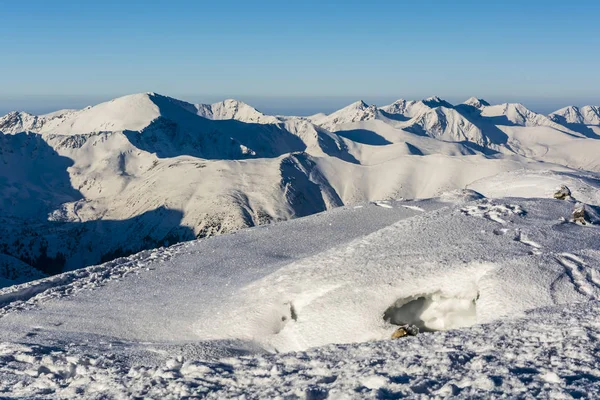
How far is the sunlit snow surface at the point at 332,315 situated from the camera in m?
15.2

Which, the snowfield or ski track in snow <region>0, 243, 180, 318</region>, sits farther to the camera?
ski track in snow <region>0, 243, 180, 318</region>

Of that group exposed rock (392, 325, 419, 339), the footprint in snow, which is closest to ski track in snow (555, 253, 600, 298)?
the footprint in snow

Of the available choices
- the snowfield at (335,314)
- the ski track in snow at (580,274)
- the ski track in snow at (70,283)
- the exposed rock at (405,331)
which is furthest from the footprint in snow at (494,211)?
the ski track in snow at (70,283)

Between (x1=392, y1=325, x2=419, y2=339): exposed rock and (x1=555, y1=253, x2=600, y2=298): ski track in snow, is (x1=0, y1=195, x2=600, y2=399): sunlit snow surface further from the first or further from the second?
(x1=392, y1=325, x2=419, y2=339): exposed rock

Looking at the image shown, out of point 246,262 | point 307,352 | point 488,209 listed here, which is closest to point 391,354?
point 307,352

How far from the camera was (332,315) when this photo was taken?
24422 millimetres

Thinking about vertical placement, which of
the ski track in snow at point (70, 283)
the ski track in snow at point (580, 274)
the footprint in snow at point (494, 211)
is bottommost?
the ski track in snow at point (70, 283)

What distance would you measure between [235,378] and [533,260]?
16.2m

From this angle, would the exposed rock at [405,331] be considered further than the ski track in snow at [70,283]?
No

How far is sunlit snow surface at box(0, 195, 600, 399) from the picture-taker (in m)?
15.2

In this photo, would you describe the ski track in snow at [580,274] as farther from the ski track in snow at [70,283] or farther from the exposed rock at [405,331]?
the ski track in snow at [70,283]

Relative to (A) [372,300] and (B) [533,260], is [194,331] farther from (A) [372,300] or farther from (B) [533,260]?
(B) [533,260]

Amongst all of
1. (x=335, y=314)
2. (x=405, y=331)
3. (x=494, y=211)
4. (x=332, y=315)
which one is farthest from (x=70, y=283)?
(x=494, y=211)

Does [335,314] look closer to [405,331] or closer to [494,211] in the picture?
[405,331]
